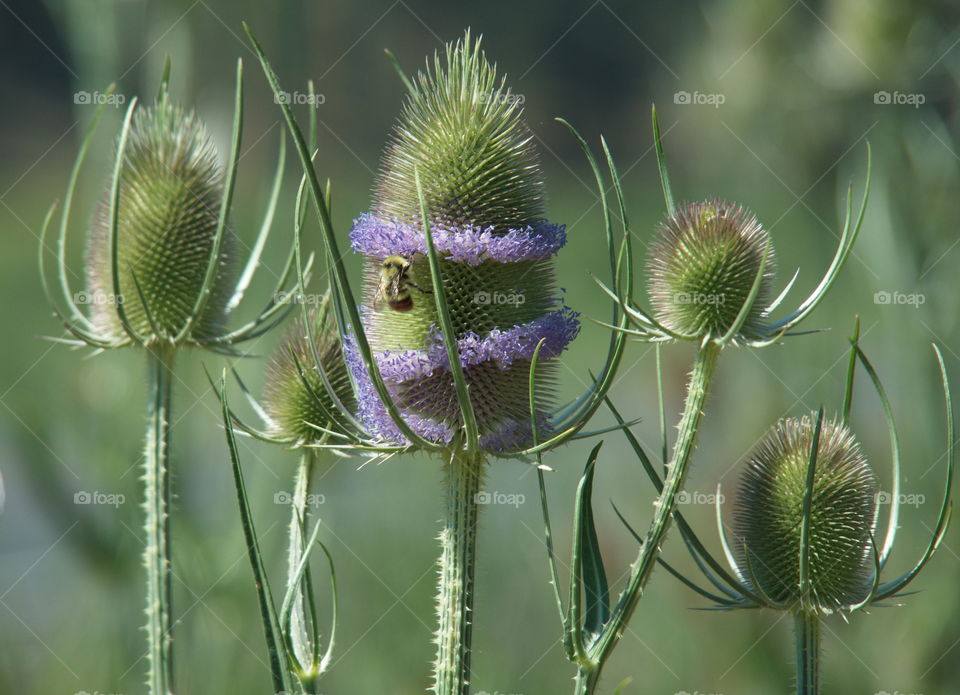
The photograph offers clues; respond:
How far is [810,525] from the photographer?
1512mm

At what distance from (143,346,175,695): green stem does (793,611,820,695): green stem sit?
104 centimetres

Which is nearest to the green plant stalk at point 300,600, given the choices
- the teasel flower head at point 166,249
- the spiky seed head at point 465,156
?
the teasel flower head at point 166,249

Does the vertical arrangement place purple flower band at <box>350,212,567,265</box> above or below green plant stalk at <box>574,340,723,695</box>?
above

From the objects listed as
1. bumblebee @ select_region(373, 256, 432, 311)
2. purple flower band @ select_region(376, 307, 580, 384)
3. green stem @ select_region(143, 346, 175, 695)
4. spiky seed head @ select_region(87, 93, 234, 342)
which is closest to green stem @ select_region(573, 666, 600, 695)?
purple flower band @ select_region(376, 307, 580, 384)

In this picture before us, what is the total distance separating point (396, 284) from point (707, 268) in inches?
20.5

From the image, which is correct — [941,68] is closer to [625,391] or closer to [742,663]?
[742,663]

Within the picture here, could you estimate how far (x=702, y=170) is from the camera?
570cm

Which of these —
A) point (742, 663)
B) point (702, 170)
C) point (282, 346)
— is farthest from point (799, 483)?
point (702, 170)

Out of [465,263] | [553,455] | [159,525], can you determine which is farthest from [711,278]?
[553,455]

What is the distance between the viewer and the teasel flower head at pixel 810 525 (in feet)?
4.83

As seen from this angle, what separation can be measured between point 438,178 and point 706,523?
2.89 m

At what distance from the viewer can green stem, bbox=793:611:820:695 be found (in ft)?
4.92

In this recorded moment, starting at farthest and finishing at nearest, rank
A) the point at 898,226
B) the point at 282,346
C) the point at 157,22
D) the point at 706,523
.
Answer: the point at 706,523
the point at 898,226
the point at 157,22
the point at 282,346

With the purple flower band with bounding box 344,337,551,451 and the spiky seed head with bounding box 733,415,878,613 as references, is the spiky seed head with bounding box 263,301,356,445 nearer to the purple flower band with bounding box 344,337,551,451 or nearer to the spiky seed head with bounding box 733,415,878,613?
the purple flower band with bounding box 344,337,551,451
